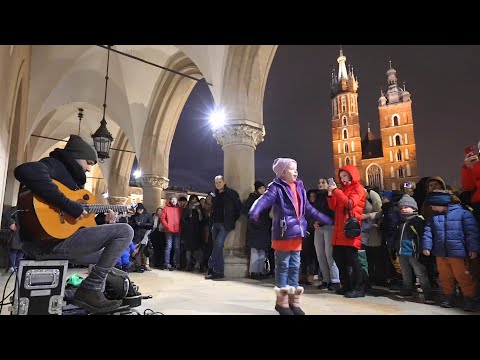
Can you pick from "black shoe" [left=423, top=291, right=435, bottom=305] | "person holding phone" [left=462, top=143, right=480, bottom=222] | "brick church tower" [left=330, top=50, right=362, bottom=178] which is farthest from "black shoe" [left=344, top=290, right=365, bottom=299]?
"brick church tower" [left=330, top=50, right=362, bottom=178]

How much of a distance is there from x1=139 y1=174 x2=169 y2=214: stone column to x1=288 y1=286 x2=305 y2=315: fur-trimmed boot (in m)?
7.48

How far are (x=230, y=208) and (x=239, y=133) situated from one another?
142 cm

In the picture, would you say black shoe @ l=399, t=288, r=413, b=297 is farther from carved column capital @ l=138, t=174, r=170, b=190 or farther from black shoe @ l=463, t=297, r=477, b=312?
carved column capital @ l=138, t=174, r=170, b=190

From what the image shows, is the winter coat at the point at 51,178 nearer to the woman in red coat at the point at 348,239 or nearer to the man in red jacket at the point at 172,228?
the woman in red coat at the point at 348,239

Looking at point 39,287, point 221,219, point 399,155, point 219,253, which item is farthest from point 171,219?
point 399,155

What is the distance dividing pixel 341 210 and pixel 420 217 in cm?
91

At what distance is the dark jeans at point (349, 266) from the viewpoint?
3.74 m

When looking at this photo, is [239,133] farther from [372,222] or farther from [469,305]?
[469,305]

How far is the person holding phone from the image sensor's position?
10.8 ft

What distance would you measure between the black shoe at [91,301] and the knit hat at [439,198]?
130 inches

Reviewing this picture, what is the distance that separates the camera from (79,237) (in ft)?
7.93
